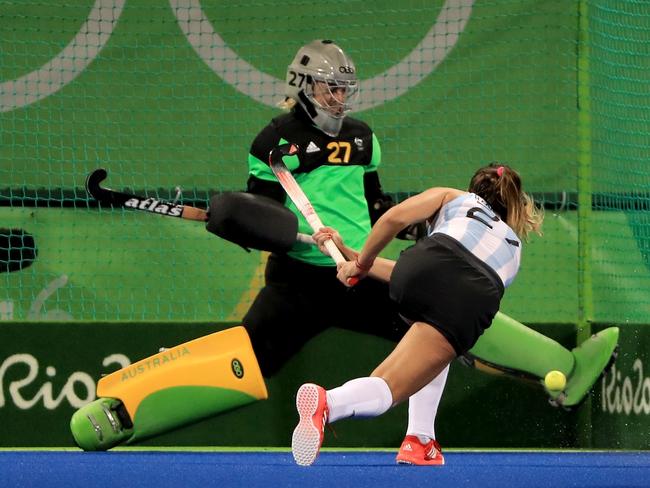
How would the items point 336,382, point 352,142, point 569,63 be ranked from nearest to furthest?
point 352,142 < point 336,382 < point 569,63

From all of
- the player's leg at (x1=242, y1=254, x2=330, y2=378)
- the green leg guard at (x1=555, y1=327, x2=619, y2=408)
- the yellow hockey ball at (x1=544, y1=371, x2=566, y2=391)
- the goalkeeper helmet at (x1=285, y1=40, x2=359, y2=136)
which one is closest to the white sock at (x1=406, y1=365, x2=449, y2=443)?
the player's leg at (x1=242, y1=254, x2=330, y2=378)

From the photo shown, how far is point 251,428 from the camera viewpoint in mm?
→ 6352

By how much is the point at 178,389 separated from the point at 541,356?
5.17ft

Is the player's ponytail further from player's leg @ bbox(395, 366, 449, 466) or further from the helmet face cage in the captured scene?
the helmet face cage

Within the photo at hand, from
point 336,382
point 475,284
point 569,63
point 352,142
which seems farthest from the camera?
point 569,63

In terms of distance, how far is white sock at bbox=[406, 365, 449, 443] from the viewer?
5422mm

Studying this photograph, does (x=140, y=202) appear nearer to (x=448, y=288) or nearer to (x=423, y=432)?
(x=423, y=432)

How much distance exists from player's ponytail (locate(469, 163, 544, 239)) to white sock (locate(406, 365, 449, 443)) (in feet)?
2.44

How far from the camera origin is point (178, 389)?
5.87 m

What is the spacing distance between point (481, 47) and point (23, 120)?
7.45 ft

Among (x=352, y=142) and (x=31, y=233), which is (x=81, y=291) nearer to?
(x=31, y=233)

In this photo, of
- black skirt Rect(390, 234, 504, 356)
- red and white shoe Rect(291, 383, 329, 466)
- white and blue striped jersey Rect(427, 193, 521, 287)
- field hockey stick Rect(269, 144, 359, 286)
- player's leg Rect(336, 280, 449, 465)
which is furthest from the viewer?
field hockey stick Rect(269, 144, 359, 286)

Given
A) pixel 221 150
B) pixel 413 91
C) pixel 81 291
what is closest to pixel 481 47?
pixel 413 91

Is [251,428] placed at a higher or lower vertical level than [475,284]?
lower
